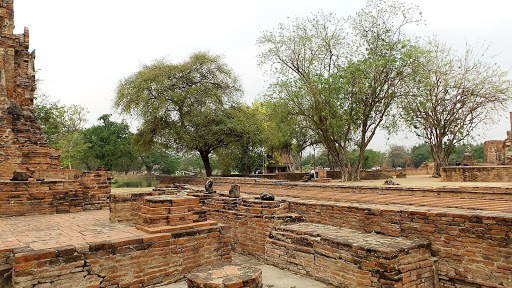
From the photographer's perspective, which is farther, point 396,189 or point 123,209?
point 396,189

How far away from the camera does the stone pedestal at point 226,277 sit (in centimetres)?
335

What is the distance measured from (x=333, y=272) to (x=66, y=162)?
28513 mm

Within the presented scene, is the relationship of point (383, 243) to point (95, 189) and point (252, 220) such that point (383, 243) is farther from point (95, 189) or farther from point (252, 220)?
point (95, 189)

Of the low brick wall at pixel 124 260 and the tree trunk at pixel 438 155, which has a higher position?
the tree trunk at pixel 438 155

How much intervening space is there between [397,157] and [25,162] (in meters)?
65.0

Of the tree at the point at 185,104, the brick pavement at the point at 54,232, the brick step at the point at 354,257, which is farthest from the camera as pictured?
the tree at the point at 185,104

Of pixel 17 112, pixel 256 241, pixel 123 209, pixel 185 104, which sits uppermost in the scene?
pixel 185 104

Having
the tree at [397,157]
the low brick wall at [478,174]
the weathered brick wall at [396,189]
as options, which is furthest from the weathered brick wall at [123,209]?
the tree at [397,157]

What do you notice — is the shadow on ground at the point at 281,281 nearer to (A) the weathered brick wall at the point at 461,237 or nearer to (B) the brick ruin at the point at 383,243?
(B) the brick ruin at the point at 383,243

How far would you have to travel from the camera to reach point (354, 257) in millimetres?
4051

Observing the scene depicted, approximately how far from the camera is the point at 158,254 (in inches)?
171

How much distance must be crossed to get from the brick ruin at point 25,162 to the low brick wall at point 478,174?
1500cm

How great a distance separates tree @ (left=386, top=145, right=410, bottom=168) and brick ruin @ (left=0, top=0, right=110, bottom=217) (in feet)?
203

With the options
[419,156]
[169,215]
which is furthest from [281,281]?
[419,156]
